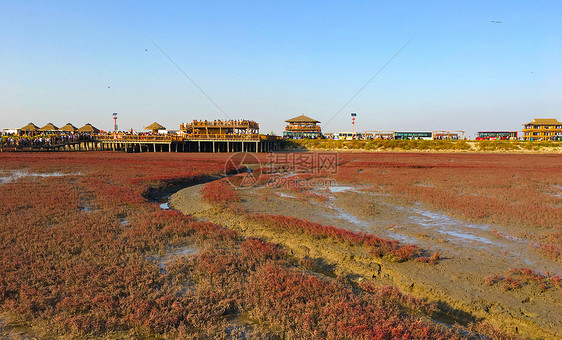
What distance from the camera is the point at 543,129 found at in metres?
105

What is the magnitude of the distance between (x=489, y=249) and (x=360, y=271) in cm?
493

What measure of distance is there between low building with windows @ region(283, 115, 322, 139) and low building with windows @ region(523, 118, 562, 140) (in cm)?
6845

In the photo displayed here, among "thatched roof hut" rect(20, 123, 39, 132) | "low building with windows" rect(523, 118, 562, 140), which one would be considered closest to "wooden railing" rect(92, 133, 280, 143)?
"thatched roof hut" rect(20, 123, 39, 132)

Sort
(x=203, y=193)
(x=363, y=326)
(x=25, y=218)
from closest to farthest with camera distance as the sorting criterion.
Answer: (x=363, y=326) < (x=25, y=218) < (x=203, y=193)

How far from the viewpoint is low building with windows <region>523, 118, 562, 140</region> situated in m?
102

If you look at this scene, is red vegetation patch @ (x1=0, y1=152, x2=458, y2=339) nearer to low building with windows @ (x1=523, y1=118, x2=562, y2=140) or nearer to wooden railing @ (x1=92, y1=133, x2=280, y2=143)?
wooden railing @ (x1=92, y1=133, x2=280, y2=143)

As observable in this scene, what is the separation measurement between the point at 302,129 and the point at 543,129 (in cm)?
7983

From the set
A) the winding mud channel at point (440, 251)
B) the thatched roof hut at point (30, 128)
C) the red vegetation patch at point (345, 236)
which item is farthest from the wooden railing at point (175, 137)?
the red vegetation patch at point (345, 236)

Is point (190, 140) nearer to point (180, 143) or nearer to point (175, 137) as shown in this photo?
point (175, 137)

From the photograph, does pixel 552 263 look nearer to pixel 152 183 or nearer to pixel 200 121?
pixel 152 183

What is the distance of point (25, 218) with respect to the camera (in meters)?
13.5

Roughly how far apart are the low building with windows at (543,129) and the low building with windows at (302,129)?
6845 cm

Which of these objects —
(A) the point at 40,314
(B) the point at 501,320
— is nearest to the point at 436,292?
(B) the point at 501,320

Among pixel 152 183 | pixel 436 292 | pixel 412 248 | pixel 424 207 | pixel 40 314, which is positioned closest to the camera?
pixel 40 314
